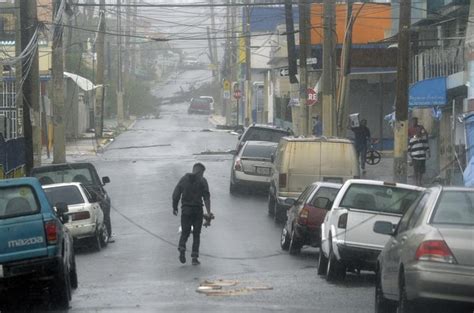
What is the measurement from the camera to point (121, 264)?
19047mm

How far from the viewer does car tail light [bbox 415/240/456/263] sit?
32.1 ft

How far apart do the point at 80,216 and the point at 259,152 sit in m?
12.1

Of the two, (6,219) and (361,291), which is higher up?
(6,219)

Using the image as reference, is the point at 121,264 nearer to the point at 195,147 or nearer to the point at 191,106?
the point at 195,147

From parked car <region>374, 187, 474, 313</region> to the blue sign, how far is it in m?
18.8

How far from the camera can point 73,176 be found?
83.3 ft

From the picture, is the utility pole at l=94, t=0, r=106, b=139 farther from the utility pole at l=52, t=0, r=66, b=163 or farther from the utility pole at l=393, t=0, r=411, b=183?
the utility pole at l=393, t=0, r=411, b=183

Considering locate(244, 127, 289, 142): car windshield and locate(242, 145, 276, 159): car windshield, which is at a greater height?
locate(244, 127, 289, 142): car windshield

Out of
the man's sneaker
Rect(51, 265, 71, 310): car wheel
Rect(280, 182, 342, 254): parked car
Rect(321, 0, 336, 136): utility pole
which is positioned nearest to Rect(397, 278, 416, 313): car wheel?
Rect(51, 265, 71, 310): car wheel

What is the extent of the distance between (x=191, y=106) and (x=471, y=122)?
2907 inches

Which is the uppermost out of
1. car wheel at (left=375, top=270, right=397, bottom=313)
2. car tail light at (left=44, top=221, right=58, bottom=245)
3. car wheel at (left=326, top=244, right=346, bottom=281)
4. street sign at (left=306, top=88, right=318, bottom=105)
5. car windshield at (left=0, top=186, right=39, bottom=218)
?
street sign at (left=306, top=88, right=318, bottom=105)

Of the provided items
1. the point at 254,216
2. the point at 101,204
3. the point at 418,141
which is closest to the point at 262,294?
the point at 101,204

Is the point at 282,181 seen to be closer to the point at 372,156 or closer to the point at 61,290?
the point at 61,290

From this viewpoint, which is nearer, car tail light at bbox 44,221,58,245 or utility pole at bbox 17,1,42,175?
car tail light at bbox 44,221,58,245
